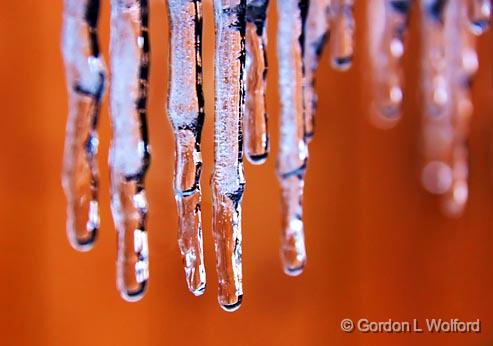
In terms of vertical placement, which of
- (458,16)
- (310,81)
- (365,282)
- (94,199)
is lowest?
(365,282)

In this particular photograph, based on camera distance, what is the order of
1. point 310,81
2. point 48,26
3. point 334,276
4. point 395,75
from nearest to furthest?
point 310,81, point 395,75, point 48,26, point 334,276

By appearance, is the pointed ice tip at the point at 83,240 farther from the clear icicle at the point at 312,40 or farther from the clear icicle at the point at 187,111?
the clear icicle at the point at 312,40

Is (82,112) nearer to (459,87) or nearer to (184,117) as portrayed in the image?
(184,117)

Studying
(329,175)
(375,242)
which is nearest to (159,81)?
(329,175)

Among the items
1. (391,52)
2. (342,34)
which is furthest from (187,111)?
(391,52)

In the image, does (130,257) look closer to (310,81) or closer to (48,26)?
(310,81)

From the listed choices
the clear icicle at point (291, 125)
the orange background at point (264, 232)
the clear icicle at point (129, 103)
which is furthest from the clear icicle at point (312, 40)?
the orange background at point (264, 232)
